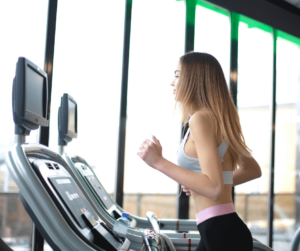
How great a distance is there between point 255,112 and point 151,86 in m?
1.67

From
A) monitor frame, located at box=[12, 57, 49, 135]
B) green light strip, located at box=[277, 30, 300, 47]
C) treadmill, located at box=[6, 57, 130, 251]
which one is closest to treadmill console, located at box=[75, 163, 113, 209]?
treadmill, located at box=[6, 57, 130, 251]

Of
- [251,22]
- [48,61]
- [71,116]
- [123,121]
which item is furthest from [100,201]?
[251,22]

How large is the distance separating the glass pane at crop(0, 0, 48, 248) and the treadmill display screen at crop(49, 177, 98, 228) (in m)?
1.14

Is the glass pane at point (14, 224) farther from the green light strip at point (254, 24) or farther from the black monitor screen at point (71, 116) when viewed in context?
the green light strip at point (254, 24)

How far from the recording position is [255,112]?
413 cm

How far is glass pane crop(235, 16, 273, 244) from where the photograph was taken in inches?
159

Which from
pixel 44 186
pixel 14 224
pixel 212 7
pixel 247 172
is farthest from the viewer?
pixel 212 7

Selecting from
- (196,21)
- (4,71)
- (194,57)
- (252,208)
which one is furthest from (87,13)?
(252,208)

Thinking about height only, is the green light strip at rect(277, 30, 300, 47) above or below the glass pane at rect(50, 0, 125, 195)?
above

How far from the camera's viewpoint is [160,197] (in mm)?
3324

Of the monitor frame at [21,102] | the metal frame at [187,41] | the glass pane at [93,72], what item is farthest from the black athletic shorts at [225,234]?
the metal frame at [187,41]

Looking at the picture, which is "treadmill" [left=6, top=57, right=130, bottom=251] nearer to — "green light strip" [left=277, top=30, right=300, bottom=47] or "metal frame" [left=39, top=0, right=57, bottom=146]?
"metal frame" [left=39, top=0, right=57, bottom=146]

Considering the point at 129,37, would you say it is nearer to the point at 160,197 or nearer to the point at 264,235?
the point at 160,197

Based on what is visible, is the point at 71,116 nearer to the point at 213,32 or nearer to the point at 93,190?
the point at 93,190
